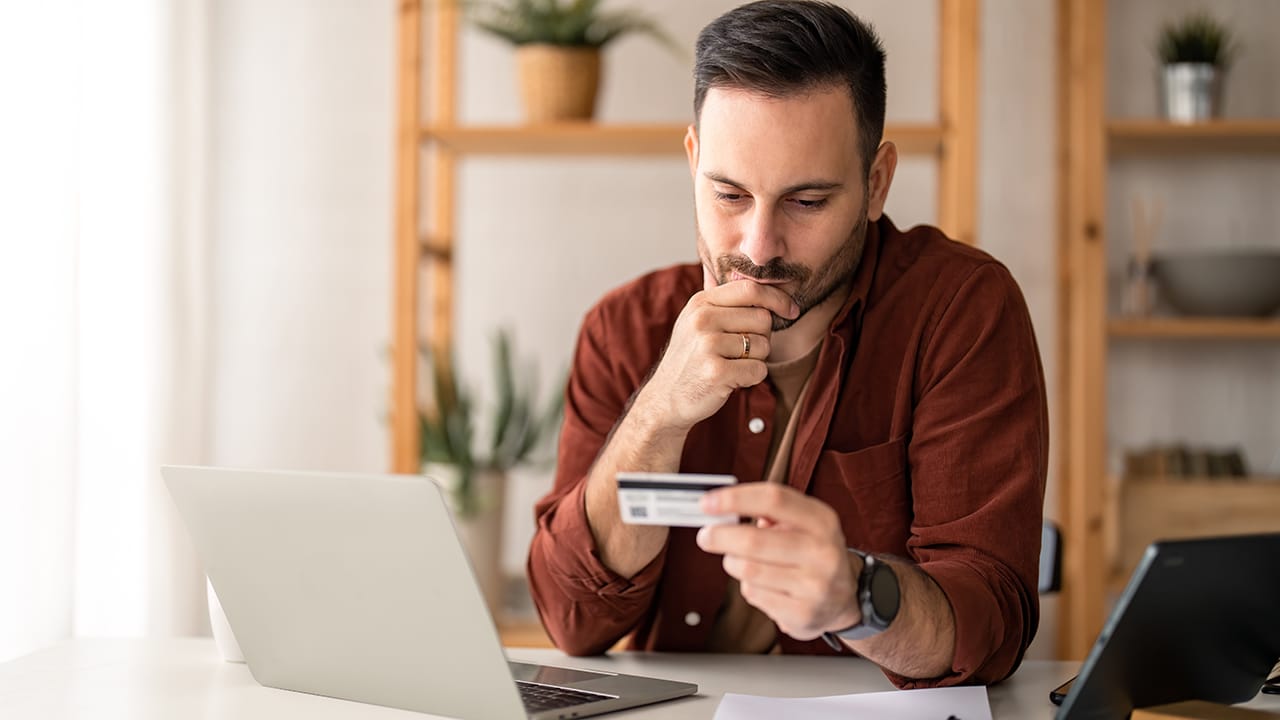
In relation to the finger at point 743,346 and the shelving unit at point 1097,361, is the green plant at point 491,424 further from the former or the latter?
the finger at point 743,346

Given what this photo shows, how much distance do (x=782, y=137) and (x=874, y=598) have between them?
0.54 metres

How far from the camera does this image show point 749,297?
1.28 m

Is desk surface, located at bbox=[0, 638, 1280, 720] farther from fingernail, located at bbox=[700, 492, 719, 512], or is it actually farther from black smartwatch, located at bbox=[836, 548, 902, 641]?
fingernail, located at bbox=[700, 492, 719, 512]

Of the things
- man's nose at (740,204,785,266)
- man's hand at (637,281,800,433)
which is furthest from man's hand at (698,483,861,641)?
man's nose at (740,204,785,266)

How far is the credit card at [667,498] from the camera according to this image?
0.83m

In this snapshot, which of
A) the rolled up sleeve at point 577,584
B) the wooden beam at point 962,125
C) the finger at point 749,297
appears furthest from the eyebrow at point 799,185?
the wooden beam at point 962,125

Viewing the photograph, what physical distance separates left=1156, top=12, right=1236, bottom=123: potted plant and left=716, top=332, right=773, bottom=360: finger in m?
1.67

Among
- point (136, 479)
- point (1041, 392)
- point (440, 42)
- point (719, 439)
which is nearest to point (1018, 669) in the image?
point (1041, 392)

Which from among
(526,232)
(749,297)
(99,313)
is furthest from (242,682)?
(526,232)

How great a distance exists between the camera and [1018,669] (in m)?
1.29

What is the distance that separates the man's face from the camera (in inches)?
51.3

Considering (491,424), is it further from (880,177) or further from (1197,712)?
(1197,712)

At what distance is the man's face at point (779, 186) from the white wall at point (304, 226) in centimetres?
165

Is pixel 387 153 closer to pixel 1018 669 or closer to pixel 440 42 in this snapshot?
pixel 440 42
